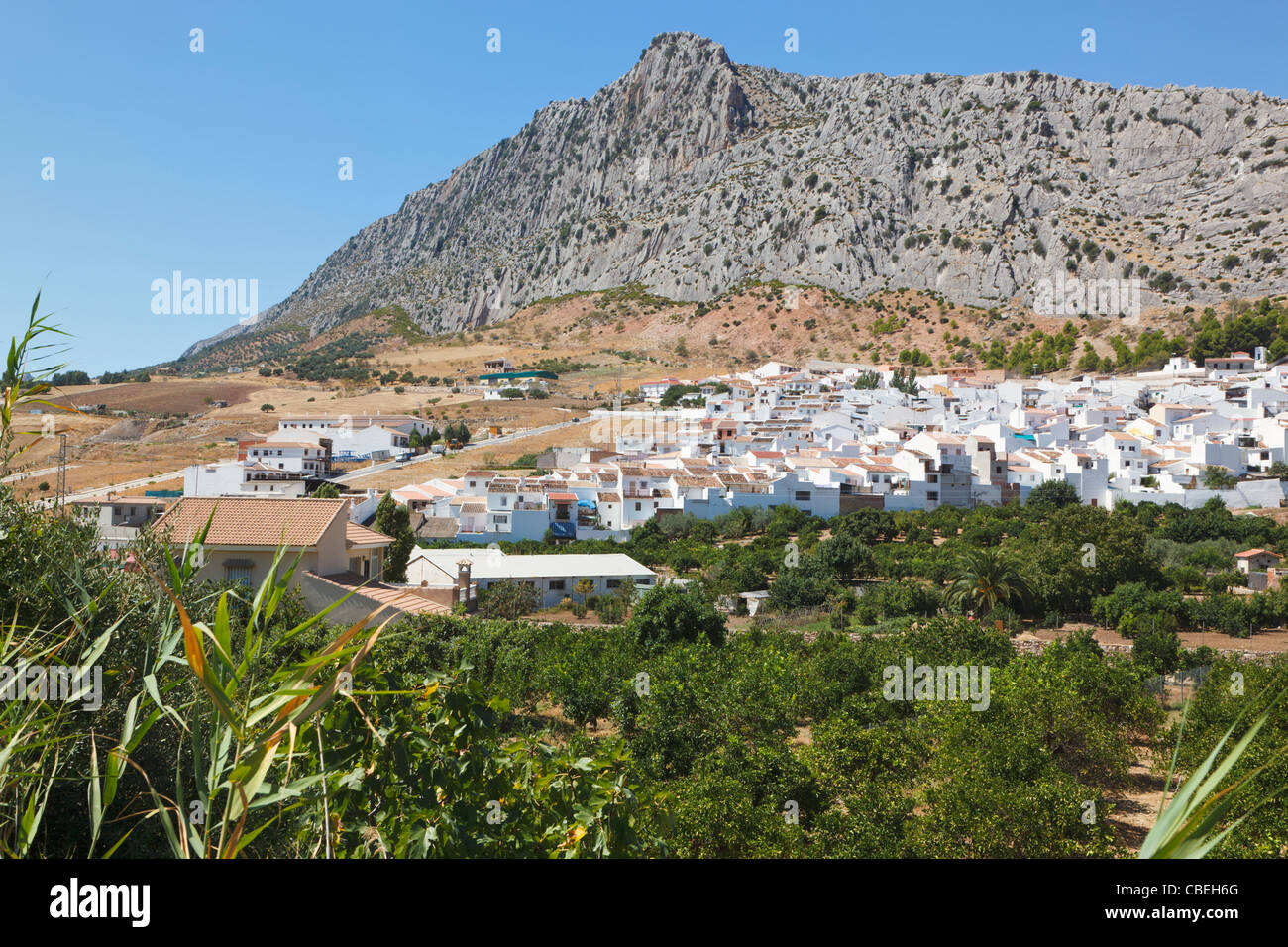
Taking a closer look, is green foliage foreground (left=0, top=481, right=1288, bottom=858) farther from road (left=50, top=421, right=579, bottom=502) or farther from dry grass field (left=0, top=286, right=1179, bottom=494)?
dry grass field (left=0, top=286, right=1179, bottom=494)

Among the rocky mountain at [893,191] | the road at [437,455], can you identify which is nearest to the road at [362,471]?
the road at [437,455]

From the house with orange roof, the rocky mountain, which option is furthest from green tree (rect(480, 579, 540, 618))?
the rocky mountain

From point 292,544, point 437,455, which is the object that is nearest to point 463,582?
point 292,544

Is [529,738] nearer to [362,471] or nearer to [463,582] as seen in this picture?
[463,582]

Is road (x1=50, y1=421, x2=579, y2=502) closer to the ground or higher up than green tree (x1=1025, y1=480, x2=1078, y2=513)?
higher up

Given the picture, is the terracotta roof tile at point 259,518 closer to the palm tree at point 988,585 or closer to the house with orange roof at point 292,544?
the house with orange roof at point 292,544
